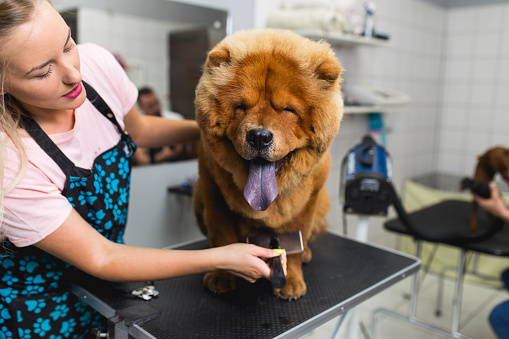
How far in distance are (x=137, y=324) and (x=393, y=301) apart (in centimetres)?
233

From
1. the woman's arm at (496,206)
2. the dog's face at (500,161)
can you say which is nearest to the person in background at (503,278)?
the woman's arm at (496,206)

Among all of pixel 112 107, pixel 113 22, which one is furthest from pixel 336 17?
pixel 112 107

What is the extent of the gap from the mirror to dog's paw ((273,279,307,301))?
37.7 inches

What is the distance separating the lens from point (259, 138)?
887mm

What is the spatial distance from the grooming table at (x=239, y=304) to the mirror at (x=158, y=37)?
916mm

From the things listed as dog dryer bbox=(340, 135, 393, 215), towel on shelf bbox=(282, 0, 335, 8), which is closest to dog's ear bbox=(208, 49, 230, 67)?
dog dryer bbox=(340, 135, 393, 215)

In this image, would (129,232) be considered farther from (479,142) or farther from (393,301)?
(479,142)

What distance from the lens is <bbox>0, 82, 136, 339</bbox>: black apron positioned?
1.04 metres

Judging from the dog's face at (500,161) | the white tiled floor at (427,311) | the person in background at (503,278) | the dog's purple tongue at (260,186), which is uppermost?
the dog's purple tongue at (260,186)

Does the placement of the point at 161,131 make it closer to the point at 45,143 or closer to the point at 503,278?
the point at 45,143

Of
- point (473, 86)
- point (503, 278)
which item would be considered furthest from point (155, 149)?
point (473, 86)

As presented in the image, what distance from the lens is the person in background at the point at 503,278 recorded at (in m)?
1.75

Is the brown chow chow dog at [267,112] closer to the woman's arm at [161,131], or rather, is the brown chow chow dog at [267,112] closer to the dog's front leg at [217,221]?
the dog's front leg at [217,221]

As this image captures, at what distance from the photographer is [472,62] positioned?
12.7 ft
